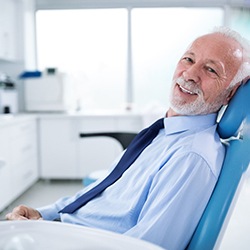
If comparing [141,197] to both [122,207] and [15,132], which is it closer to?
[122,207]

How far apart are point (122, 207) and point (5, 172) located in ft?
6.58

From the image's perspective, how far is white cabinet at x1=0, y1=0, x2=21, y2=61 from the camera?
3.52 metres

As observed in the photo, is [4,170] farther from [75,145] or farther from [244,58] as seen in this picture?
[244,58]

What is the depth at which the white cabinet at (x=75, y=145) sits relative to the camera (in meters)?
3.63

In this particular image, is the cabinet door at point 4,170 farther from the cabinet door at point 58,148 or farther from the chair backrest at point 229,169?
the chair backrest at point 229,169

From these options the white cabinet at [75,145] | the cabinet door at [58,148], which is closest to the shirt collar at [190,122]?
the white cabinet at [75,145]

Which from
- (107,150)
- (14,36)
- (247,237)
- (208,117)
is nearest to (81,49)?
(14,36)

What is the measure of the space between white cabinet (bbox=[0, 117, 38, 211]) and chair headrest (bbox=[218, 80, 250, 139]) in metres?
2.06

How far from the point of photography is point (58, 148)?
3.69 m

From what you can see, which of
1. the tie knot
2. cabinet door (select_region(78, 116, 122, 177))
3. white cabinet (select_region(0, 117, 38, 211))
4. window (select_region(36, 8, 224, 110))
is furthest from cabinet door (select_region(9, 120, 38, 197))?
the tie knot

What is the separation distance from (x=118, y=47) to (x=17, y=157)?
1897 millimetres

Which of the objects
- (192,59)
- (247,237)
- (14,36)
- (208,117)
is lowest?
(247,237)

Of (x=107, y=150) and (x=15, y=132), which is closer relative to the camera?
(x=15, y=132)

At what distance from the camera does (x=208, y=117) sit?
1217mm
